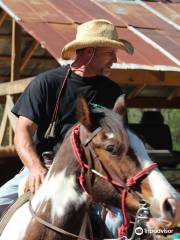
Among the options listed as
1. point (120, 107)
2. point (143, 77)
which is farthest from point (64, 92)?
point (143, 77)

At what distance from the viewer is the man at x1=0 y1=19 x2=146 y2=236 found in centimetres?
529

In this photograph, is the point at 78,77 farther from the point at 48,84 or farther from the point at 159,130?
the point at 159,130

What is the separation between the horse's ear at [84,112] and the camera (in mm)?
4570

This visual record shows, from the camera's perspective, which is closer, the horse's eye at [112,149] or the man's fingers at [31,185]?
the horse's eye at [112,149]

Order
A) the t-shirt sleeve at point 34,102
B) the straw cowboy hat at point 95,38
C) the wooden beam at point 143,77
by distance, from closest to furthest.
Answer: the t-shirt sleeve at point 34,102, the straw cowboy hat at point 95,38, the wooden beam at point 143,77

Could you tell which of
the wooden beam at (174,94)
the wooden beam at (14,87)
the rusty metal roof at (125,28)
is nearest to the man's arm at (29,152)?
the rusty metal roof at (125,28)

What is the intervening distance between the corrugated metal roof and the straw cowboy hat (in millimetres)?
4228

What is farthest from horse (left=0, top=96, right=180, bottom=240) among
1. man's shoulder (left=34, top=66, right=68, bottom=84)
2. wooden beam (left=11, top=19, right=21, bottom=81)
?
wooden beam (left=11, top=19, right=21, bottom=81)

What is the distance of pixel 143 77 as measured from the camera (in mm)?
10961

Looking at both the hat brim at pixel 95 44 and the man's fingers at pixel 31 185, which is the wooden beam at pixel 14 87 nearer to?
the hat brim at pixel 95 44

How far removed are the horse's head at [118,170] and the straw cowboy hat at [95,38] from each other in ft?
2.64

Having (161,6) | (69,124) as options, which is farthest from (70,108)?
(161,6)

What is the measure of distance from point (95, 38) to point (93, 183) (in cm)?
125

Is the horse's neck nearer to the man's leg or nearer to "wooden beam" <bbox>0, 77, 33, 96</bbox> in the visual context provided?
the man's leg
